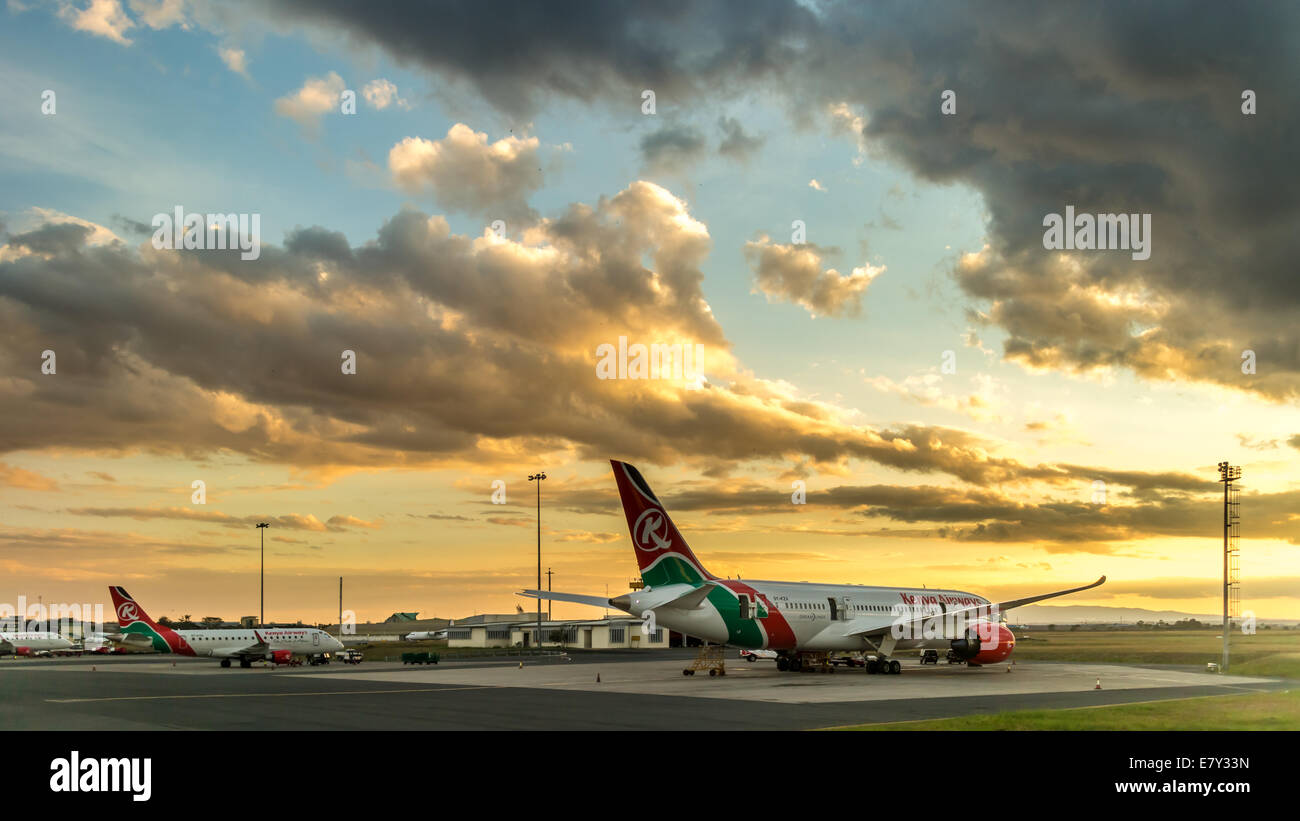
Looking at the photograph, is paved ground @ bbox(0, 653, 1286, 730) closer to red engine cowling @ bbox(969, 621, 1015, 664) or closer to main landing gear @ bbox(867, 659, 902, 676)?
red engine cowling @ bbox(969, 621, 1015, 664)

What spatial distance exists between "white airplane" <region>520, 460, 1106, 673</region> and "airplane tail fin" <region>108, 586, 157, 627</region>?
33231 mm

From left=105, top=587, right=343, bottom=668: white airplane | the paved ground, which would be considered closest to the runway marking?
the paved ground

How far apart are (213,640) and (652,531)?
1470 inches

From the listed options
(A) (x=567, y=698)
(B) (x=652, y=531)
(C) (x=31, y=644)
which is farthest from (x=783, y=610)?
(C) (x=31, y=644)

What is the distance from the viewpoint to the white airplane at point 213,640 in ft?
213

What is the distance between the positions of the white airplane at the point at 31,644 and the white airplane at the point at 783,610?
7968 centimetres

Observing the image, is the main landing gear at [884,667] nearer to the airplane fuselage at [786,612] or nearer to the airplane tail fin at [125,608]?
the airplane fuselage at [786,612]

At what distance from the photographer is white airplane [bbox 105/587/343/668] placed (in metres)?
65.1
